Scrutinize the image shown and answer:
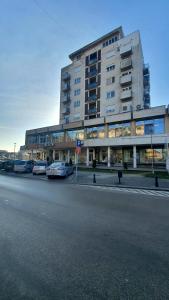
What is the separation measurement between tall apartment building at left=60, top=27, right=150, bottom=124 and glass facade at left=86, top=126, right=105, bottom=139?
6.58 m

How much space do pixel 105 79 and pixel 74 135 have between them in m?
16.2

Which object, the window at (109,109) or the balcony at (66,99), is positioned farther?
the balcony at (66,99)

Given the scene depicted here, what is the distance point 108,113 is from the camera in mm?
43625

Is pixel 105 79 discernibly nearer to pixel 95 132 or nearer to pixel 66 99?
pixel 66 99

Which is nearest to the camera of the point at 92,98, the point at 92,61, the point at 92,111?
the point at 92,111

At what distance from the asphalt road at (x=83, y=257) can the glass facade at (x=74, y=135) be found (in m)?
34.7

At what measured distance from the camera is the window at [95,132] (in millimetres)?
37062

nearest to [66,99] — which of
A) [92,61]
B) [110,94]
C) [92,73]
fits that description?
[92,73]

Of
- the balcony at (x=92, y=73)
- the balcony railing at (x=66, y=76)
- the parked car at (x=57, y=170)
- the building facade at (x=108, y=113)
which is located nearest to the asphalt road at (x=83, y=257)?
the parked car at (x=57, y=170)

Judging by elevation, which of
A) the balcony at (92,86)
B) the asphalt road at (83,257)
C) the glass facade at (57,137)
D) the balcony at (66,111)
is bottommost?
the asphalt road at (83,257)

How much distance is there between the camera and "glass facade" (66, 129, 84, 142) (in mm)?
40344

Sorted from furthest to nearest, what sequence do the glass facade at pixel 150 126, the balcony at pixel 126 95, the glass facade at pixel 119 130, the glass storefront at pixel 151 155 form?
the balcony at pixel 126 95, the glass storefront at pixel 151 155, the glass facade at pixel 119 130, the glass facade at pixel 150 126

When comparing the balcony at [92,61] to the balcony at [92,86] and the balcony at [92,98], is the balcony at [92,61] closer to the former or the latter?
the balcony at [92,86]

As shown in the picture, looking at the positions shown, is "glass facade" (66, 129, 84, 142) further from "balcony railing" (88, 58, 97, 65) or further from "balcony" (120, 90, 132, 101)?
"balcony railing" (88, 58, 97, 65)
